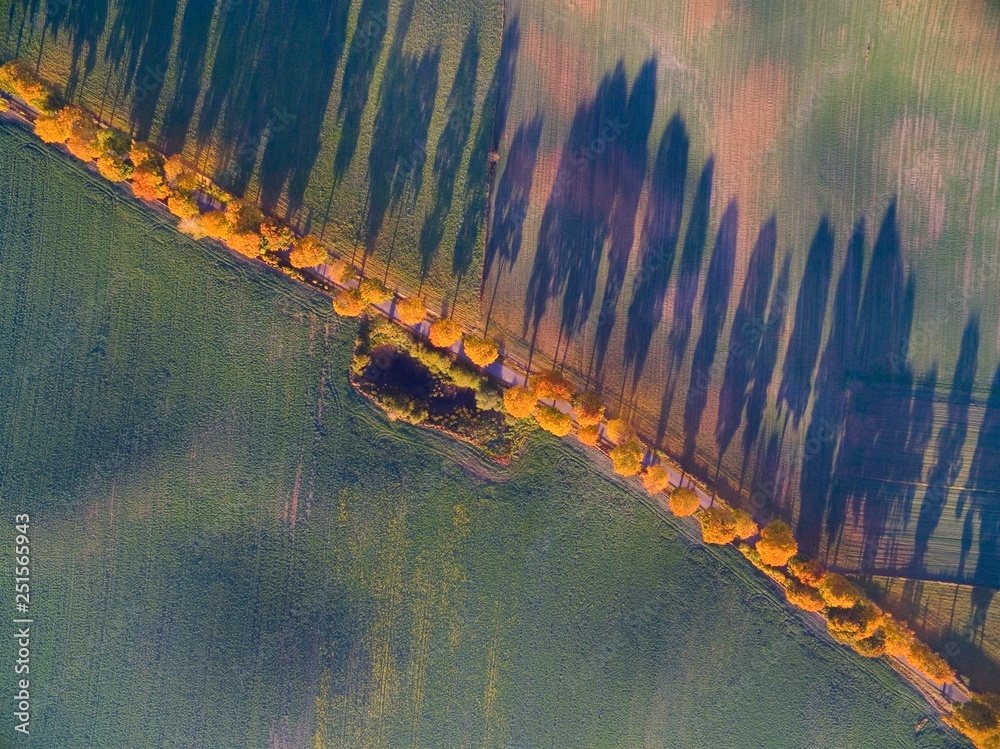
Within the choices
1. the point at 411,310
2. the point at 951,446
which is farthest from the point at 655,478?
the point at 951,446

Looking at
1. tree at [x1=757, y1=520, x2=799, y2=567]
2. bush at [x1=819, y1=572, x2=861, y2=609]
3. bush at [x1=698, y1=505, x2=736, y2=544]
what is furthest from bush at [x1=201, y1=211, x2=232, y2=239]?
bush at [x1=819, y1=572, x2=861, y2=609]

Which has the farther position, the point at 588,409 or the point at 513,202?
the point at 513,202

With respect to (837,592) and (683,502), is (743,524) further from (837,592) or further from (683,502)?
(837,592)

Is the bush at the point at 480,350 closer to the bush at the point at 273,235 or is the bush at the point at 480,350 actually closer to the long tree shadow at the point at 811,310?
the bush at the point at 273,235

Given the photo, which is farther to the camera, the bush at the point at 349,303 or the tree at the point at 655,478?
the tree at the point at 655,478

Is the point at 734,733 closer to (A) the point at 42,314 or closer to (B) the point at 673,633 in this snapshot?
(B) the point at 673,633

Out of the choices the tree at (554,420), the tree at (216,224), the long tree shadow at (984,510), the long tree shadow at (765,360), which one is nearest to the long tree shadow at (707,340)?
the long tree shadow at (765,360)
